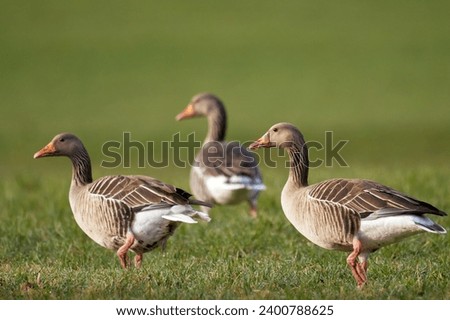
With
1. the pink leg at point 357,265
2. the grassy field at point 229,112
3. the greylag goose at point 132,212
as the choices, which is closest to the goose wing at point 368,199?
the pink leg at point 357,265

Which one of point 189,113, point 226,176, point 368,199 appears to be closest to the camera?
point 368,199

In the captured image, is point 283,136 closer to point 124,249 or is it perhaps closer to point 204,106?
point 124,249

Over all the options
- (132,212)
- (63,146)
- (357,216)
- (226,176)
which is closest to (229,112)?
(226,176)

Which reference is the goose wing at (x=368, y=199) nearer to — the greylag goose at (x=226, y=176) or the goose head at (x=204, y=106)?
the greylag goose at (x=226, y=176)

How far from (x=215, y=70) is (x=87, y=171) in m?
31.1

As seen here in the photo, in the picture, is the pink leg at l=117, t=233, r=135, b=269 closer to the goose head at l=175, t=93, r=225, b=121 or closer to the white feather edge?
the white feather edge

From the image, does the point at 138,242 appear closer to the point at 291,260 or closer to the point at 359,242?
the point at 291,260

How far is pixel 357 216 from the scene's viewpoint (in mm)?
7379

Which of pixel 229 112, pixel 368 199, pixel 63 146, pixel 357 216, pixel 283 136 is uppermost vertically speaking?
pixel 283 136

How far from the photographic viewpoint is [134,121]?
32.6 m

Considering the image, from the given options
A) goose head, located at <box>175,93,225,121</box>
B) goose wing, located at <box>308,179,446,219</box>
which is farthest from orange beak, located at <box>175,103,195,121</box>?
goose wing, located at <box>308,179,446,219</box>

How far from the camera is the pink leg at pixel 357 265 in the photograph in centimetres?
698

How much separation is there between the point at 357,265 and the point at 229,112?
2844 centimetres
